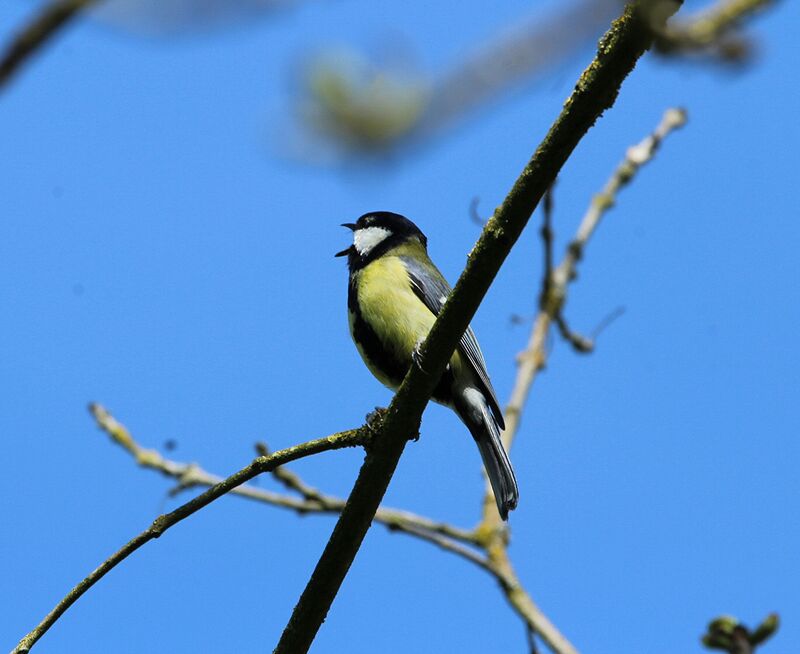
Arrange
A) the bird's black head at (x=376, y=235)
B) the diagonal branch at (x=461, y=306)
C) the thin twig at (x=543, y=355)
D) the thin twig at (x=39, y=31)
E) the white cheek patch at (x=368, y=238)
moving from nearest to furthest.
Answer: the thin twig at (x=39, y=31)
the diagonal branch at (x=461, y=306)
the thin twig at (x=543, y=355)
the bird's black head at (x=376, y=235)
the white cheek patch at (x=368, y=238)

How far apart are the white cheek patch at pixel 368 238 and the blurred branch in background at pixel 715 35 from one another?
334 centimetres

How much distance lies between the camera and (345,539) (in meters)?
3.61

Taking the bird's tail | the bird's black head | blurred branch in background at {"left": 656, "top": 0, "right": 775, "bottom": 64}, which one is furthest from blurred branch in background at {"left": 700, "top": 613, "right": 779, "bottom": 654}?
the bird's black head

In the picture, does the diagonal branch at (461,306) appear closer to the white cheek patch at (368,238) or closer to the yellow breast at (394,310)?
the yellow breast at (394,310)

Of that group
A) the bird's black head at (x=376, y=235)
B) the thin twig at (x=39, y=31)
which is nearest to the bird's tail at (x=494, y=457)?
the bird's black head at (x=376, y=235)

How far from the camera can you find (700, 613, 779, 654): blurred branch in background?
6.86 feet

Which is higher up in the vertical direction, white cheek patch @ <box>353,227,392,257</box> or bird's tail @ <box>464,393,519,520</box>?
white cheek patch @ <box>353,227,392,257</box>

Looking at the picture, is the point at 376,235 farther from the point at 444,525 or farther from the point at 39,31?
the point at 39,31

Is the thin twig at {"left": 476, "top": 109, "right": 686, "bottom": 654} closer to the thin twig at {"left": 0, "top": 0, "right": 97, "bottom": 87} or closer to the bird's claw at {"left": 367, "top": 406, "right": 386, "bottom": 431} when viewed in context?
the bird's claw at {"left": 367, "top": 406, "right": 386, "bottom": 431}

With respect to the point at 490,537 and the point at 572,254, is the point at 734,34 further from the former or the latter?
the point at 572,254

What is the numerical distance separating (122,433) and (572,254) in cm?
265

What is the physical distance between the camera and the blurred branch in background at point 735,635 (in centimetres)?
209

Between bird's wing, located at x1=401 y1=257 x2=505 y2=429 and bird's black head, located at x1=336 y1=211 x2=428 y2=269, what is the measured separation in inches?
9.5

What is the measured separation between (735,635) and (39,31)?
166cm
